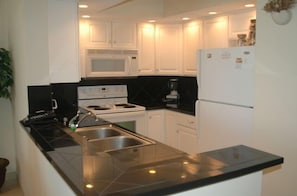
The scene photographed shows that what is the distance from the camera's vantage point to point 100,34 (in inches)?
179

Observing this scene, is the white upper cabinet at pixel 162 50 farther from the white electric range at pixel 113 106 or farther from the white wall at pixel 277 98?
the white wall at pixel 277 98

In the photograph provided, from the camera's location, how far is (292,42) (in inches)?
95.1

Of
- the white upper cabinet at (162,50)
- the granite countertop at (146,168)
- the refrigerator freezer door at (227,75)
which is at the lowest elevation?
the granite countertop at (146,168)

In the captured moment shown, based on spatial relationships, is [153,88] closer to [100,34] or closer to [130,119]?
[130,119]

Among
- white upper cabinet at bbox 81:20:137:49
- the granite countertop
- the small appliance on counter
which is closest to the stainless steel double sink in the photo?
the granite countertop

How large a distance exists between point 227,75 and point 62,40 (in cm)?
173

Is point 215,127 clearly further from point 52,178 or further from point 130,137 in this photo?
point 52,178

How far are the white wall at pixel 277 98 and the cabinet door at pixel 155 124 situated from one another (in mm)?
2180

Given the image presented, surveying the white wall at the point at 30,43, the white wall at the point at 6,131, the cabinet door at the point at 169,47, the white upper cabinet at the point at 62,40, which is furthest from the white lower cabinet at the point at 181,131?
the white wall at the point at 6,131

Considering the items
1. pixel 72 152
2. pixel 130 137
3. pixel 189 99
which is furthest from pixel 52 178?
pixel 189 99

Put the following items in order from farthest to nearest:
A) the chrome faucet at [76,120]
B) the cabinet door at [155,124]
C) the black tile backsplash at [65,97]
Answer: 1. the cabinet door at [155,124]
2. the black tile backsplash at [65,97]
3. the chrome faucet at [76,120]

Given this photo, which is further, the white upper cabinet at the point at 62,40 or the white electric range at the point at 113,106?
the white electric range at the point at 113,106

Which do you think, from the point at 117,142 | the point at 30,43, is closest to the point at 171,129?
the point at 117,142

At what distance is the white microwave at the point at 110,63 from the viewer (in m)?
4.43
